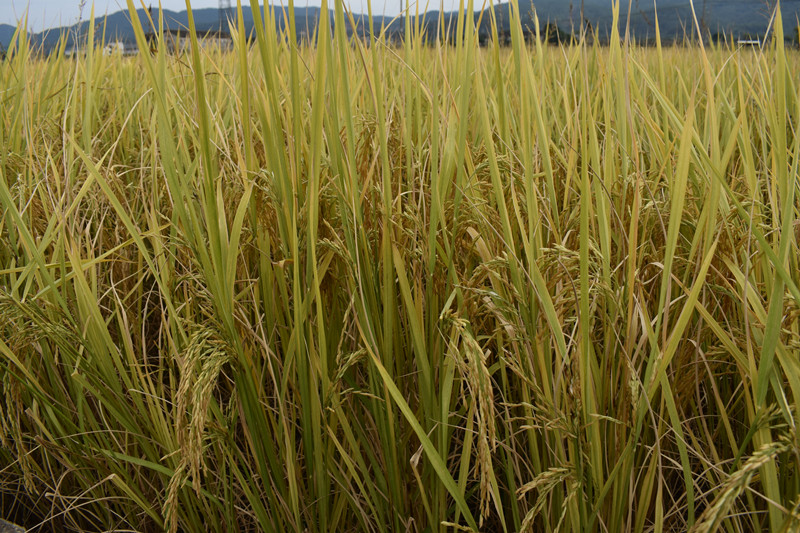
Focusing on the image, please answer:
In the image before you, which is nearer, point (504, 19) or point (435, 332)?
point (435, 332)

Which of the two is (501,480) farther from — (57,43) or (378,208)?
(57,43)

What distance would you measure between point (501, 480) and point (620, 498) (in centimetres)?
24

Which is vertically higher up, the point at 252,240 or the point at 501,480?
the point at 252,240

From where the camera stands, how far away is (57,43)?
2141 mm

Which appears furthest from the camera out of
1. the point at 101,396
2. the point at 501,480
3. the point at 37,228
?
the point at 37,228

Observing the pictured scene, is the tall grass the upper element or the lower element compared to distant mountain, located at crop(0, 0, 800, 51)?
lower

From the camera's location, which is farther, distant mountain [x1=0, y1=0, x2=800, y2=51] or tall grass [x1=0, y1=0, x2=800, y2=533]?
distant mountain [x1=0, y1=0, x2=800, y2=51]

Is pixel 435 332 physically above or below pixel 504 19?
below

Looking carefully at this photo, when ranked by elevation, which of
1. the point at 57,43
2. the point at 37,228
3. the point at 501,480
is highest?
the point at 57,43

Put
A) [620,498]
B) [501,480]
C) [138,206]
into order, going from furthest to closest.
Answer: [138,206]
[501,480]
[620,498]

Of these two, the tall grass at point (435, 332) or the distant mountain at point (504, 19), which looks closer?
the tall grass at point (435, 332)

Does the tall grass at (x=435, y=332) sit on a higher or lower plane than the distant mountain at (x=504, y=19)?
lower


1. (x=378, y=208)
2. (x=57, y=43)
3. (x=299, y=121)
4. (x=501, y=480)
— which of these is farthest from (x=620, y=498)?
(x=57, y=43)

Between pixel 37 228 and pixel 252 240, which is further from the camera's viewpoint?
pixel 37 228
